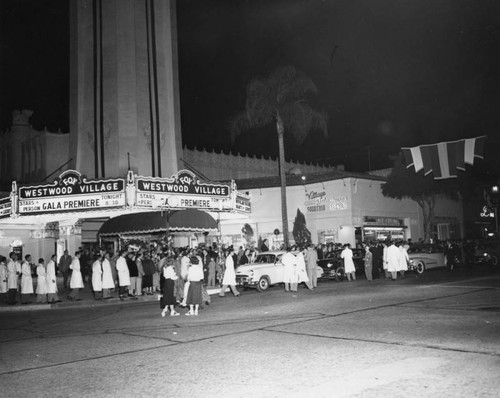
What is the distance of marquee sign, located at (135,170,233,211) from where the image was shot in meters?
25.9

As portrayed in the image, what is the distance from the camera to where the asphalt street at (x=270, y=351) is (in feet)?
20.8

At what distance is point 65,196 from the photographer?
1019 inches

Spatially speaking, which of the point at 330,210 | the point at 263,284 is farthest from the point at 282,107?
the point at 263,284

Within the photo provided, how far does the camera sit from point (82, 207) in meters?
25.7

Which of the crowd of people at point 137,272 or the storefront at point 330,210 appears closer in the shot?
the crowd of people at point 137,272

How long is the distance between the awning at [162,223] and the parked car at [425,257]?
33.1 ft

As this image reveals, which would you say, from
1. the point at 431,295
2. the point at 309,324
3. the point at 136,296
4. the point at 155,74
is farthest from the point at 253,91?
the point at 309,324

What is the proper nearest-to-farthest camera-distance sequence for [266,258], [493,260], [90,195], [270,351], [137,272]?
[270,351] < [137,272] < [266,258] < [90,195] < [493,260]

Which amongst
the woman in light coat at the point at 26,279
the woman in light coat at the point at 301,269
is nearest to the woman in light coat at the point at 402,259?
the woman in light coat at the point at 301,269

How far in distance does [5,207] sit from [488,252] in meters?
25.7

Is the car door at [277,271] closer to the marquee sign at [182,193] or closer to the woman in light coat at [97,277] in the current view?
the woman in light coat at [97,277]

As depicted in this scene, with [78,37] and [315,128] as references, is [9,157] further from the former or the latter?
[315,128]

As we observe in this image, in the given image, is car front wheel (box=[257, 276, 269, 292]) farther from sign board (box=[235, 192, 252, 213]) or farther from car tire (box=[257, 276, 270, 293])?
sign board (box=[235, 192, 252, 213])

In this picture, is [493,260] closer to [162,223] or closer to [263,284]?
[263,284]
